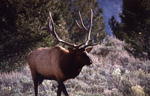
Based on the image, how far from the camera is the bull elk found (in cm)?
833

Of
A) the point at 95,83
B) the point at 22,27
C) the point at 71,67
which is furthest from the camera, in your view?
the point at 22,27

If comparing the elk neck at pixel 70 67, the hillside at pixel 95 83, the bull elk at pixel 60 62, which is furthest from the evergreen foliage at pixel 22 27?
the elk neck at pixel 70 67

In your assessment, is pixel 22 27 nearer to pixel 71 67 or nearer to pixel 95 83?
pixel 95 83

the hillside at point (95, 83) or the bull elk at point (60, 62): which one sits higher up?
the bull elk at point (60, 62)

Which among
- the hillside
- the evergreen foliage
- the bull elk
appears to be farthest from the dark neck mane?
the evergreen foliage

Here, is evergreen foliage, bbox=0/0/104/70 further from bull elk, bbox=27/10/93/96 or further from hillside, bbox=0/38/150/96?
bull elk, bbox=27/10/93/96

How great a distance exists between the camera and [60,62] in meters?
8.65

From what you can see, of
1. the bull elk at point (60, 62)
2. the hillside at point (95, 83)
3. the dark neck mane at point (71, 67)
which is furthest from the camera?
the hillside at point (95, 83)

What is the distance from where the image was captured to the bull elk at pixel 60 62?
833 centimetres

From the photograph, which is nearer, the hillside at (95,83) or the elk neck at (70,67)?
the elk neck at (70,67)

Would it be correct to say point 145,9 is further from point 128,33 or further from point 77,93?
point 77,93

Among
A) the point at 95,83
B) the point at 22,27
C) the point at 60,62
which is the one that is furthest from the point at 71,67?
the point at 22,27

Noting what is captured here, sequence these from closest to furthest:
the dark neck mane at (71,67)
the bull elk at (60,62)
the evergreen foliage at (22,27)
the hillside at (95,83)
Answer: the bull elk at (60,62) < the dark neck mane at (71,67) < the hillside at (95,83) < the evergreen foliage at (22,27)

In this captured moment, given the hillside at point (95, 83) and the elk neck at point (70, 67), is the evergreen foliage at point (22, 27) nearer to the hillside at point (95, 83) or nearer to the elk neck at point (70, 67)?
the hillside at point (95, 83)
